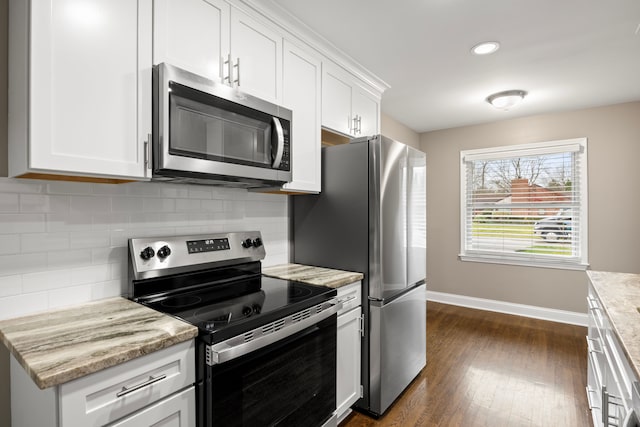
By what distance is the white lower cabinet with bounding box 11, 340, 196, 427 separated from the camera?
940mm

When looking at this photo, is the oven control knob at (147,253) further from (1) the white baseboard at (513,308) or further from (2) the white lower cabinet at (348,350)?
(1) the white baseboard at (513,308)

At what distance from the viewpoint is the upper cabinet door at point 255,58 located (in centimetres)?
172

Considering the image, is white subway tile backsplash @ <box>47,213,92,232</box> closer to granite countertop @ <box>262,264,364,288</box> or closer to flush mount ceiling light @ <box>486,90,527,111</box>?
granite countertop @ <box>262,264,364,288</box>

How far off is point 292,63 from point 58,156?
1.40 metres

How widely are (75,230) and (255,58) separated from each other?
4.02ft

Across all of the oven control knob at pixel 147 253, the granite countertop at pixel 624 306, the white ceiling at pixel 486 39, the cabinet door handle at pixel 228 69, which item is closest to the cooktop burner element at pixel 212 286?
the oven control knob at pixel 147 253

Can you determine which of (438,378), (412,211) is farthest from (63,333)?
(438,378)

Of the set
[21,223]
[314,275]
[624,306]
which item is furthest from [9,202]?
[624,306]

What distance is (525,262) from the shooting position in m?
4.17

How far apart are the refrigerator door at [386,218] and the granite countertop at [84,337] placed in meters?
1.23

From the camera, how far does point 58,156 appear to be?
1.15 meters

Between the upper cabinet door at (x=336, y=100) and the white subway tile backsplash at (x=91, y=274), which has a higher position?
the upper cabinet door at (x=336, y=100)

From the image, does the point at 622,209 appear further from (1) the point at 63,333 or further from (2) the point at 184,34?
(1) the point at 63,333

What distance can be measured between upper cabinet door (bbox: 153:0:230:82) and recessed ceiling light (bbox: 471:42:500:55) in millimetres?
1736
